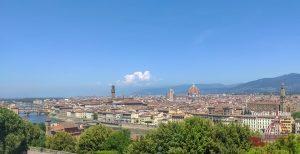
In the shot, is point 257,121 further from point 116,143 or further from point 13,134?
point 13,134

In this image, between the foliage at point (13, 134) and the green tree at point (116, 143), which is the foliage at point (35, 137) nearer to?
the foliage at point (13, 134)

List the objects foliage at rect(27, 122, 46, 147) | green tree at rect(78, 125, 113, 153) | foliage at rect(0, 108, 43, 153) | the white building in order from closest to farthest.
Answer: green tree at rect(78, 125, 113, 153)
foliage at rect(0, 108, 43, 153)
foliage at rect(27, 122, 46, 147)
the white building

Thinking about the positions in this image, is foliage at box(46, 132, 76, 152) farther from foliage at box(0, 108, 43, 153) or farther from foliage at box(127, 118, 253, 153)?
foliage at box(127, 118, 253, 153)

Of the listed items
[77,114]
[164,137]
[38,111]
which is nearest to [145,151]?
[164,137]

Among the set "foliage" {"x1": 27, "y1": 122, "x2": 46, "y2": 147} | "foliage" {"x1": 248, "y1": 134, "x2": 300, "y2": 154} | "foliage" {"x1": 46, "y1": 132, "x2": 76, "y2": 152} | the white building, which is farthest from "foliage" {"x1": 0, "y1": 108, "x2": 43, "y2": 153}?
the white building

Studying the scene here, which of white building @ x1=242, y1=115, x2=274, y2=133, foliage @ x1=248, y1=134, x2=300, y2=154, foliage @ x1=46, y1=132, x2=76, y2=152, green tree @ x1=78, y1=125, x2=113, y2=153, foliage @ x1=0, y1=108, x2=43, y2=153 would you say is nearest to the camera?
foliage @ x1=248, y1=134, x2=300, y2=154

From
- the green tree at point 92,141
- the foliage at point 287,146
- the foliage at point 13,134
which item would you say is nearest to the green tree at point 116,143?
the green tree at point 92,141
